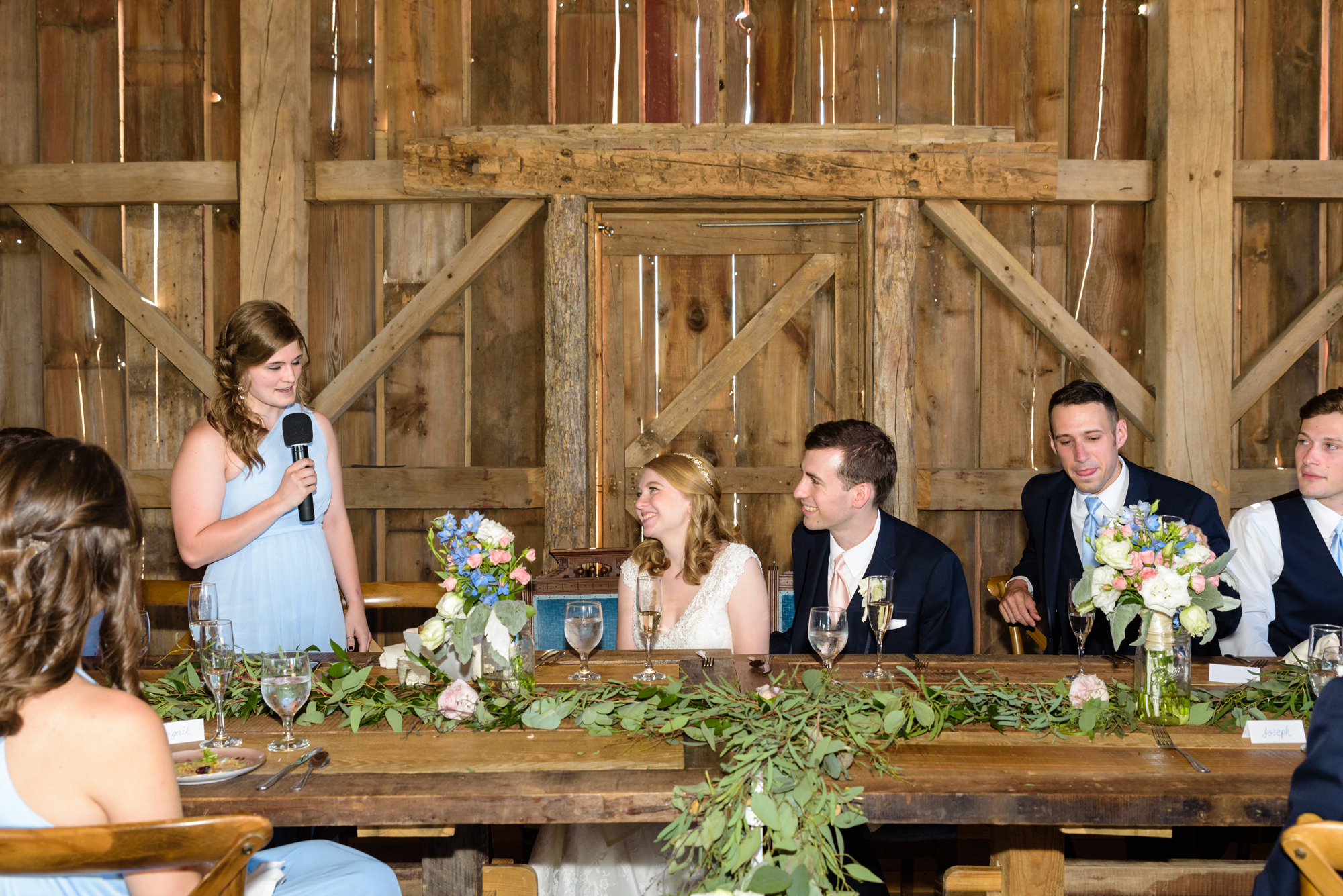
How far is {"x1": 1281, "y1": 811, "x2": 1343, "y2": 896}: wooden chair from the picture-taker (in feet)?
3.53

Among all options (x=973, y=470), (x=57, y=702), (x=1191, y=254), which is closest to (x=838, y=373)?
(x=973, y=470)

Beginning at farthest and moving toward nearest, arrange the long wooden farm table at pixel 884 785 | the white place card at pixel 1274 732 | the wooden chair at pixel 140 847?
1. the white place card at pixel 1274 732
2. the long wooden farm table at pixel 884 785
3. the wooden chair at pixel 140 847

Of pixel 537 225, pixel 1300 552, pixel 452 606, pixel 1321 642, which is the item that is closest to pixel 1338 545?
pixel 1300 552

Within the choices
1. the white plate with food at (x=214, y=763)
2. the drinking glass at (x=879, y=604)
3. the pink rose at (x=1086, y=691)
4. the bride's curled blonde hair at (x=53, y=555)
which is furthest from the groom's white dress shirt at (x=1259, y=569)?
the bride's curled blonde hair at (x=53, y=555)

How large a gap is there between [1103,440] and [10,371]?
4.49 m

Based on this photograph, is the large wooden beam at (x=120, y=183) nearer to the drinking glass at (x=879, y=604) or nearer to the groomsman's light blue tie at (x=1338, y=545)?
the drinking glass at (x=879, y=604)

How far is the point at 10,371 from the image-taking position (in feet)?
14.5

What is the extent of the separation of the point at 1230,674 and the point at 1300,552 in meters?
0.91

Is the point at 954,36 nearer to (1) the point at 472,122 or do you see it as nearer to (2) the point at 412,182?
(1) the point at 472,122

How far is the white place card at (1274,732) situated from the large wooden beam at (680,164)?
2827mm

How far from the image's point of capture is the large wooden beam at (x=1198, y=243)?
413 cm

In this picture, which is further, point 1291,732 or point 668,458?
point 668,458

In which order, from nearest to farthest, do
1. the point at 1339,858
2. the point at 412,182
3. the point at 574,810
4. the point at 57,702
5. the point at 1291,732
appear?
the point at 1339,858, the point at 57,702, the point at 574,810, the point at 1291,732, the point at 412,182

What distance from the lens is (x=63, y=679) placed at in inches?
47.9
